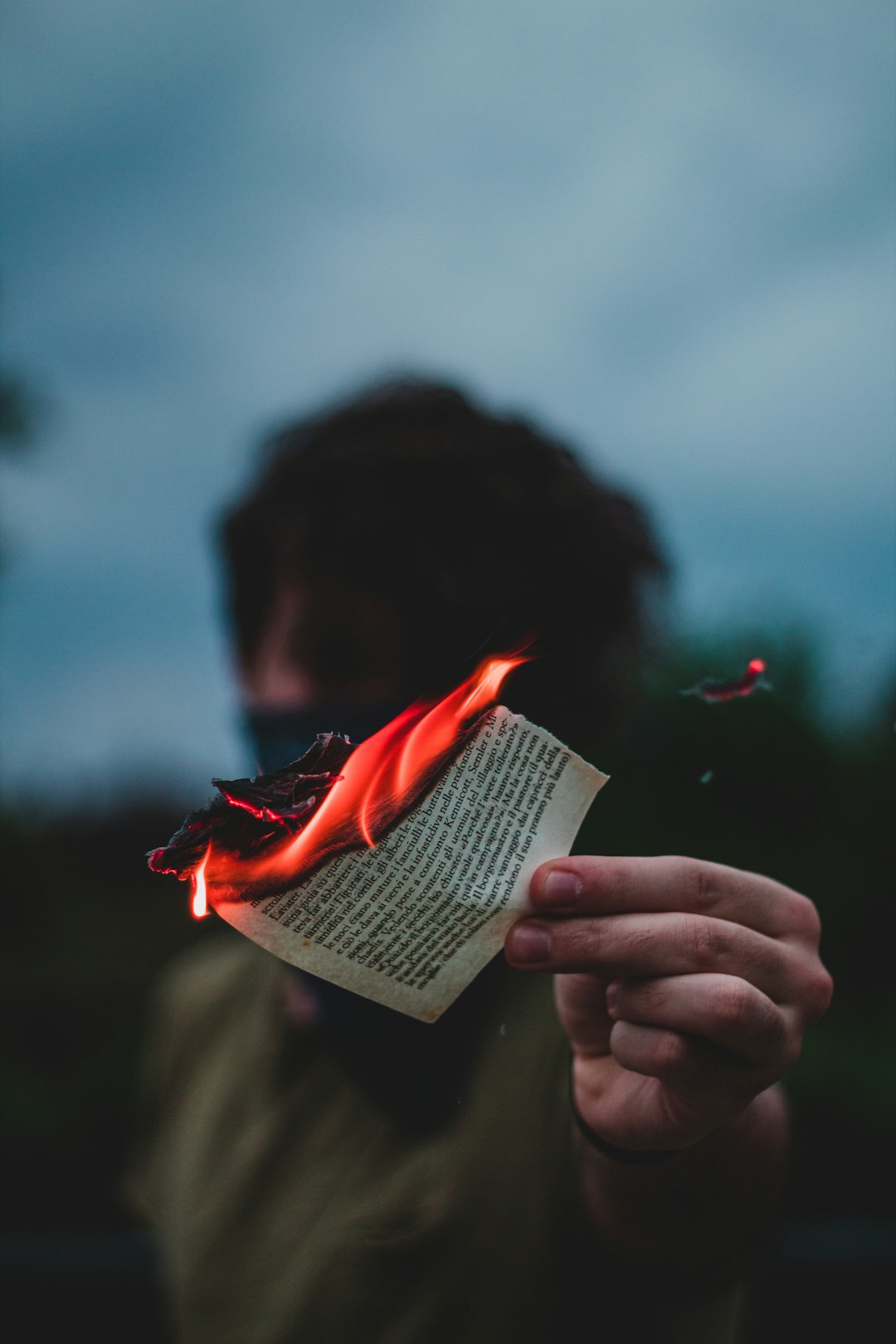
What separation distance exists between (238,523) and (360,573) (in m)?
0.65

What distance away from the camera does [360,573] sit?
1928 millimetres

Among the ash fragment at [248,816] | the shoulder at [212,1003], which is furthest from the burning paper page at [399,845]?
the shoulder at [212,1003]

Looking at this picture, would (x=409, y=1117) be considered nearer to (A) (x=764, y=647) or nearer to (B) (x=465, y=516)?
(B) (x=465, y=516)

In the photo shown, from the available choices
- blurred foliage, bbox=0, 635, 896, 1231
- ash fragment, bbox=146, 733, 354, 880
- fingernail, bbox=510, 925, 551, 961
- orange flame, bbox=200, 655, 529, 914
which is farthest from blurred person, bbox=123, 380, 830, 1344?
blurred foliage, bbox=0, 635, 896, 1231

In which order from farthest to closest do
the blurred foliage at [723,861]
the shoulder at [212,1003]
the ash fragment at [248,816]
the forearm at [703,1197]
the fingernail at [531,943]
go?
the blurred foliage at [723,861]
the shoulder at [212,1003]
the forearm at [703,1197]
the fingernail at [531,943]
the ash fragment at [248,816]

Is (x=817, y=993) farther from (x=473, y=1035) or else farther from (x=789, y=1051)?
(x=473, y=1035)

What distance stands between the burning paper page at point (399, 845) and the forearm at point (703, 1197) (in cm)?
50

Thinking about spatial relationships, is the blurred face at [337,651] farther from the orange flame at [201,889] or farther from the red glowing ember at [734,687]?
the orange flame at [201,889]

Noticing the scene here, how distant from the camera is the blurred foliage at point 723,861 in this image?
10.8 ft

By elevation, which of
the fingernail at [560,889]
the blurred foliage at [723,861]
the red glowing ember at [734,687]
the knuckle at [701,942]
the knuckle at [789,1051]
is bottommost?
the blurred foliage at [723,861]

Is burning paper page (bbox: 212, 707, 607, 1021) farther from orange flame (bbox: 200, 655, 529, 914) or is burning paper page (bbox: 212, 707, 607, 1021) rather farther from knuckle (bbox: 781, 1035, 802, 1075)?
knuckle (bbox: 781, 1035, 802, 1075)

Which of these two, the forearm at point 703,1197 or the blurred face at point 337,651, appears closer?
the forearm at point 703,1197

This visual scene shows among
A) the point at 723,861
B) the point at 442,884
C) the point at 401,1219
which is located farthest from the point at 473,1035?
the point at 723,861

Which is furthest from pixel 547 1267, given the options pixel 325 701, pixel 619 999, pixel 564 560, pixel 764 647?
pixel 764 647
